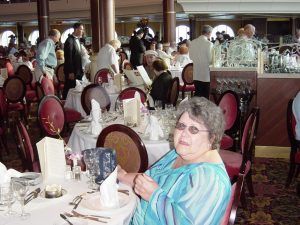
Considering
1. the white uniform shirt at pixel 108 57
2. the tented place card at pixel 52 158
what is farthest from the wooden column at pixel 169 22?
the tented place card at pixel 52 158

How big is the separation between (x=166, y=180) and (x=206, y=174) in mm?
256

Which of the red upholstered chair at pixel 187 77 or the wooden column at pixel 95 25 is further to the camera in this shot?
the wooden column at pixel 95 25

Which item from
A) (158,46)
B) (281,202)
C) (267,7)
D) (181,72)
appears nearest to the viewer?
(281,202)

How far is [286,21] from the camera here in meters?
23.2

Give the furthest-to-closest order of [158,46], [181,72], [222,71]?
[158,46]
[181,72]
[222,71]

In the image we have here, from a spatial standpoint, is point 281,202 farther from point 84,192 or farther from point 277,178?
point 84,192

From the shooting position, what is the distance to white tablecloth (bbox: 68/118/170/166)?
3568 mm

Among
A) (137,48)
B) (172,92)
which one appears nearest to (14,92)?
(172,92)

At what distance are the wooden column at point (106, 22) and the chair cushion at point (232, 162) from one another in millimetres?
6018

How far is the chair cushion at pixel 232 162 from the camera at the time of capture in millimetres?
3797

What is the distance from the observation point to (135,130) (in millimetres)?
3934

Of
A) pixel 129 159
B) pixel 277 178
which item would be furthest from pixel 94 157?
pixel 277 178

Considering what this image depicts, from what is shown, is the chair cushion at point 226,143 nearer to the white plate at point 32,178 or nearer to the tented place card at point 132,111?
the tented place card at point 132,111

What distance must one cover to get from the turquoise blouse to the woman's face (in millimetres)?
55
